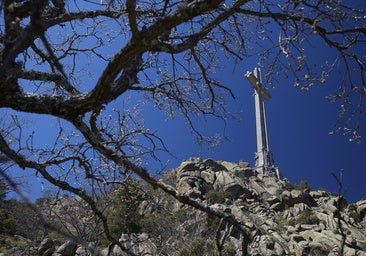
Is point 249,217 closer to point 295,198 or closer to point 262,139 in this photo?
point 295,198

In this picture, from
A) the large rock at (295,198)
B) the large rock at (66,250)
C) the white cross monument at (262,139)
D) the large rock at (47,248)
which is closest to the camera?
the large rock at (47,248)

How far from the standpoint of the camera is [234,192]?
3198 cm

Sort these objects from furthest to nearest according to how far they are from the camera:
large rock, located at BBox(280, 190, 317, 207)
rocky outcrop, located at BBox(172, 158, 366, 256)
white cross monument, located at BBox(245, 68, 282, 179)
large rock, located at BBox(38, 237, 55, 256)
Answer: white cross monument, located at BBox(245, 68, 282, 179) < large rock, located at BBox(280, 190, 317, 207) < rocky outcrop, located at BBox(172, 158, 366, 256) < large rock, located at BBox(38, 237, 55, 256)

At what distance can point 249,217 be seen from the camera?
87.8 ft

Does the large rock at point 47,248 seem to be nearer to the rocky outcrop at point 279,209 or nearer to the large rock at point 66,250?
the large rock at point 66,250

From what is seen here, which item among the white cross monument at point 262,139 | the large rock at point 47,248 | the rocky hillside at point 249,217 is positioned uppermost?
the white cross monument at point 262,139

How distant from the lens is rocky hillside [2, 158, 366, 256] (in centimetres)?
2045

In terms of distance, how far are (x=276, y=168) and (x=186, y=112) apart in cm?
3375

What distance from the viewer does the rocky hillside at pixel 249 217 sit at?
67.1ft

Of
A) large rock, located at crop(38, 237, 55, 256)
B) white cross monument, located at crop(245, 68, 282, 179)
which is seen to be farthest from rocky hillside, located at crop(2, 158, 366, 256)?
white cross monument, located at crop(245, 68, 282, 179)

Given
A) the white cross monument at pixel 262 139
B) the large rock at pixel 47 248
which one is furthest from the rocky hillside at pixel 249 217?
the white cross monument at pixel 262 139

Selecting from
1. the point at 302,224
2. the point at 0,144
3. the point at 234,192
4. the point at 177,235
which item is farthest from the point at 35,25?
the point at 234,192

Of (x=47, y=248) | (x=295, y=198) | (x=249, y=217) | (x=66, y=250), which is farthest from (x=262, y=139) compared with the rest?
(x=47, y=248)

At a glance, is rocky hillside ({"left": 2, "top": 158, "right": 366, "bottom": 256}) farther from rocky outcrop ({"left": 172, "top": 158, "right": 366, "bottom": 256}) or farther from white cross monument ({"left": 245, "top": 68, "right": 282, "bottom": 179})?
white cross monument ({"left": 245, "top": 68, "right": 282, "bottom": 179})
